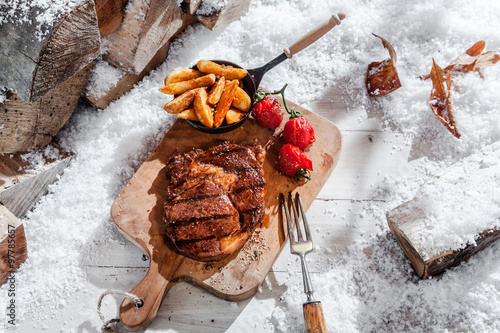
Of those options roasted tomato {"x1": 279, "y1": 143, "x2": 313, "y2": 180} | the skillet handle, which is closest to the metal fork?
roasted tomato {"x1": 279, "y1": 143, "x2": 313, "y2": 180}

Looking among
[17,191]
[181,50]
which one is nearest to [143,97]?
[181,50]

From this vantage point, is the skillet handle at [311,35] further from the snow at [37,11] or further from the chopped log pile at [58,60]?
the snow at [37,11]

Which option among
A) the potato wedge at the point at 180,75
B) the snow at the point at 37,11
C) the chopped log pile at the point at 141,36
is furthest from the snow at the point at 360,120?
the snow at the point at 37,11

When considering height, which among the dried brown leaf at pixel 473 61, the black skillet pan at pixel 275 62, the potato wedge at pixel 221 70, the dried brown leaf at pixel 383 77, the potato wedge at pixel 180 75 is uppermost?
the potato wedge at pixel 180 75

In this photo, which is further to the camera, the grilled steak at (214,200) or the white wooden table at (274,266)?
the white wooden table at (274,266)

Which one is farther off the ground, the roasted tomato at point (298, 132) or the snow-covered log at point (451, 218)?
the roasted tomato at point (298, 132)

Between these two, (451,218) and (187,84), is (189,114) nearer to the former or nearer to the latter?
(187,84)

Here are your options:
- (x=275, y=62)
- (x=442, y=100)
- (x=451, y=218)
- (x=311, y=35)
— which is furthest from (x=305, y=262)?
(x=442, y=100)

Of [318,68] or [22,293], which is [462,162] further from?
[22,293]

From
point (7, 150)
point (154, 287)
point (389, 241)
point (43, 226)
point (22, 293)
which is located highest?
point (7, 150)
